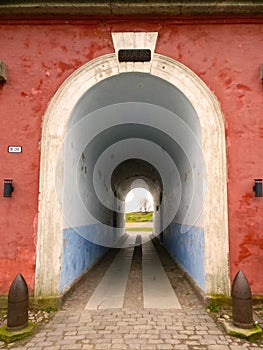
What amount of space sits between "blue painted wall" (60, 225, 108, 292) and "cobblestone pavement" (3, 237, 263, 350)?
1.50ft

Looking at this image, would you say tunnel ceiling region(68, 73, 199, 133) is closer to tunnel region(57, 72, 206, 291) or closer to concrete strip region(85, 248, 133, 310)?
tunnel region(57, 72, 206, 291)

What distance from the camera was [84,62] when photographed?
5508 millimetres

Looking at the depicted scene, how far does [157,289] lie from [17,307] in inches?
120

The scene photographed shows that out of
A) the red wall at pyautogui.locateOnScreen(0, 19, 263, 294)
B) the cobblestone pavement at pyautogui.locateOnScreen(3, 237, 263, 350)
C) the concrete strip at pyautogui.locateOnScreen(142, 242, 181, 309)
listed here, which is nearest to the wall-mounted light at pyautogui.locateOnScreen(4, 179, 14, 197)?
the red wall at pyautogui.locateOnScreen(0, 19, 263, 294)

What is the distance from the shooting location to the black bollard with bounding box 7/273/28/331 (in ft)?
12.8

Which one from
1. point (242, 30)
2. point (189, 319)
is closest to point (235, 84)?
point (242, 30)

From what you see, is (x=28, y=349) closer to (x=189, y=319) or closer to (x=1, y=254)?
(x=1, y=254)

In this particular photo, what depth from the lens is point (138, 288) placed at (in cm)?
608

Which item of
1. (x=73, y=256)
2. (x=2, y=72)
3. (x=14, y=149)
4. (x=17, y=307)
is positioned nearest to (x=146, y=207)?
(x=73, y=256)

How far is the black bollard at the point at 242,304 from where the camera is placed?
3.93 metres

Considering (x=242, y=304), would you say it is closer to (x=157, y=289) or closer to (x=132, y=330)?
(x=132, y=330)

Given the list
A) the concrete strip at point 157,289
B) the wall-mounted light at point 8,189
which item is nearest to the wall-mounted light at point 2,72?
the wall-mounted light at point 8,189

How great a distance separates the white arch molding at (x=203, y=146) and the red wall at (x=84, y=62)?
0.16m

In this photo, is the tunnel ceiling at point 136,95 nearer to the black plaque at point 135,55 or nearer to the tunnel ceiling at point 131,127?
the tunnel ceiling at point 131,127
